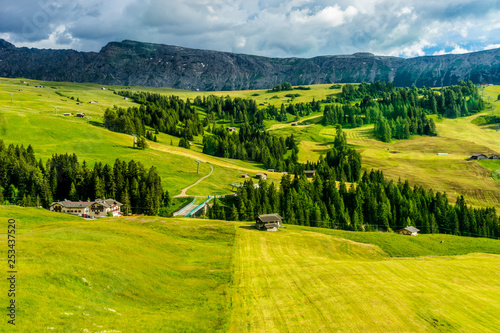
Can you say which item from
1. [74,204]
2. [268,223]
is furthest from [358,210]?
[74,204]

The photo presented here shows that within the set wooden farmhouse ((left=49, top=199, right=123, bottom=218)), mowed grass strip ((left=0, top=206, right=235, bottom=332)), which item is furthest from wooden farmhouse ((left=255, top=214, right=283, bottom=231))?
wooden farmhouse ((left=49, top=199, right=123, bottom=218))

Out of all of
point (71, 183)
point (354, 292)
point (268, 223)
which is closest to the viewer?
point (354, 292)

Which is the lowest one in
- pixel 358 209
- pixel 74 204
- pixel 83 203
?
pixel 358 209

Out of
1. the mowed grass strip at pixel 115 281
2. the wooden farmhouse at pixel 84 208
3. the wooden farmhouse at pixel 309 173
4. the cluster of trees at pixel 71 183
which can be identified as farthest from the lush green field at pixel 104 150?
the mowed grass strip at pixel 115 281

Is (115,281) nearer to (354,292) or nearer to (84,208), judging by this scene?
(354,292)

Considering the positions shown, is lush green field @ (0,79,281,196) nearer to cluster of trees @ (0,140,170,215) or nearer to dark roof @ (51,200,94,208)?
cluster of trees @ (0,140,170,215)

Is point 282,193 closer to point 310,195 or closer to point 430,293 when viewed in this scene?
point 310,195

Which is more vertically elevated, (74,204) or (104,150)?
(104,150)
